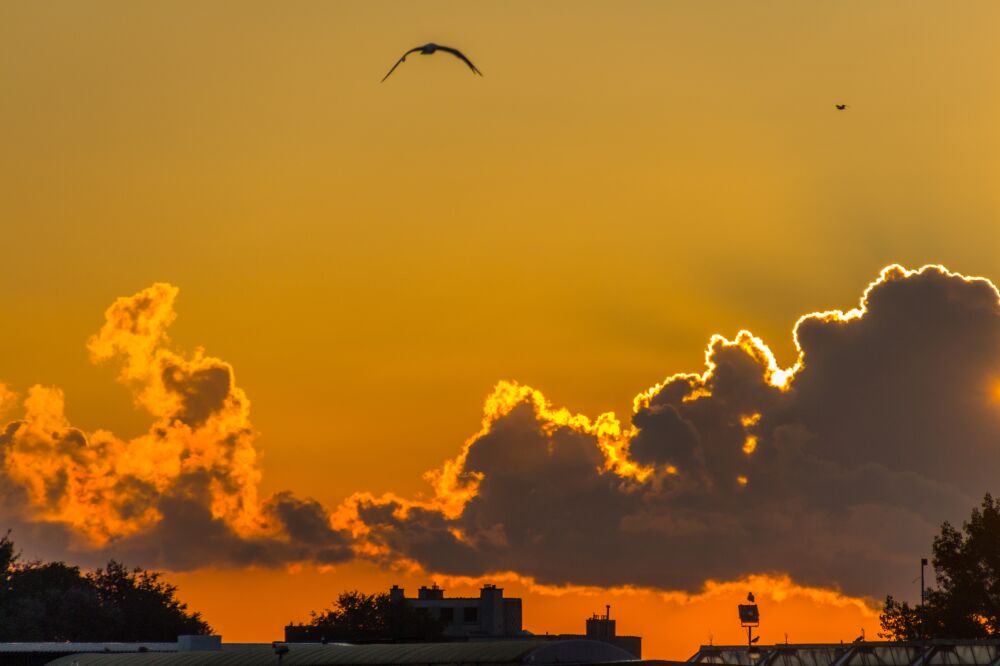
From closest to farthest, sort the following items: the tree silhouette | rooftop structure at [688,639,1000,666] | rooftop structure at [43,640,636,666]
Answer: rooftop structure at [688,639,1000,666]
rooftop structure at [43,640,636,666]
the tree silhouette

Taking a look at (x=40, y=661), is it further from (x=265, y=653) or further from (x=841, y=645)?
(x=841, y=645)

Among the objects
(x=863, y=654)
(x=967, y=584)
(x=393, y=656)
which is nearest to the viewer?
(x=863, y=654)

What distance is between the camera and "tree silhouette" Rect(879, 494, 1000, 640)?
607 ft

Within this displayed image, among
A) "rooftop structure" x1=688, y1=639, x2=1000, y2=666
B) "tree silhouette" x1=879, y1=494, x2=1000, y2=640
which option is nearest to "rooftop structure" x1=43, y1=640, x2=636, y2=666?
"rooftop structure" x1=688, y1=639, x2=1000, y2=666

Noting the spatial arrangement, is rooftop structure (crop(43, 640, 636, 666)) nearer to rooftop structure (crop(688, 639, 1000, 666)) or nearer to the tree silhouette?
rooftop structure (crop(688, 639, 1000, 666))

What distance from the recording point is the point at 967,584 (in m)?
188

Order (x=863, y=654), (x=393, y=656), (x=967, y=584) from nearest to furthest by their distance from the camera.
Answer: (x=863, y=654)
(x=393, y=656)
(x=967, y=584)

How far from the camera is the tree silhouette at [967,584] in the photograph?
185000 millimetres

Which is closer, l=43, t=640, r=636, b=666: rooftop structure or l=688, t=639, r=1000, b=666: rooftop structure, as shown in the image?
l=688, t=639, r=1000, b=666: rooftop structure

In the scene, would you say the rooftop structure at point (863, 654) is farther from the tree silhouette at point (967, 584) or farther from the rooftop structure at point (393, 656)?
the tree silhouette at point (967, 584)

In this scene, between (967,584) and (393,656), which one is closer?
(393,656)

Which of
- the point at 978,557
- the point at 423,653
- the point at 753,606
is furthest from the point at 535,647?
the point at 978,557

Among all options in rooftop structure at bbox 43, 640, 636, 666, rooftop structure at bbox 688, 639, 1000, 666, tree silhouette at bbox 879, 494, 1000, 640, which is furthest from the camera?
tree silhouette at bbox 879, 494, 1000, 640

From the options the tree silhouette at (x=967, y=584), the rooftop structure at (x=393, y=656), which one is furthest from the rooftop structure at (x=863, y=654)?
the tree silhouette at (x=967, y=584)
